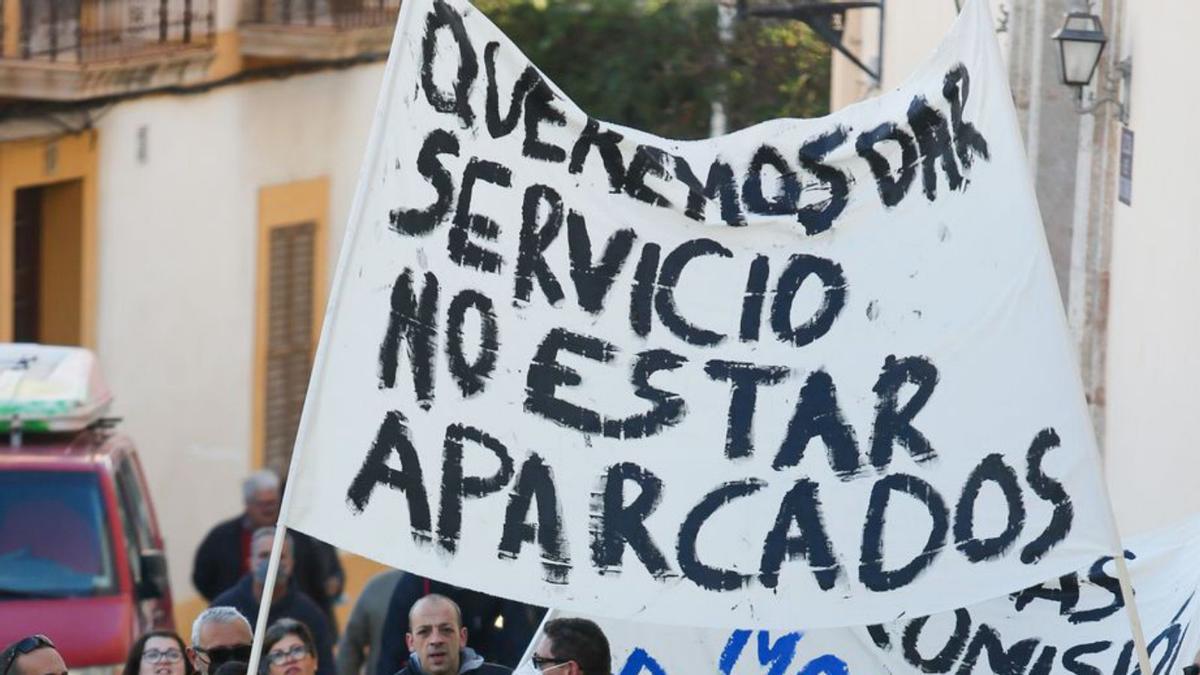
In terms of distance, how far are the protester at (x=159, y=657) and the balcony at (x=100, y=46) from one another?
8736 millimetres

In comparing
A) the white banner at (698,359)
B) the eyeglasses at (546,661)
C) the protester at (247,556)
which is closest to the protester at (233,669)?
the eyeglasses at (546,661)

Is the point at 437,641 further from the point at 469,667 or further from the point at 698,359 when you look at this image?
the point at 698,359

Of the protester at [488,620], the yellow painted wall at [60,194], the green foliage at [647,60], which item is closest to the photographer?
the protester at [488,620]

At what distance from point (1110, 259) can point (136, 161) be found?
8.81 metres

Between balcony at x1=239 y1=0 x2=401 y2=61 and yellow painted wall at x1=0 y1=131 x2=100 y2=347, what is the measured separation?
1665mm

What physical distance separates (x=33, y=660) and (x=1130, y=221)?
173 inches

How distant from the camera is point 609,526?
656 centimetres

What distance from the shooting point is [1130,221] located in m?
10.4

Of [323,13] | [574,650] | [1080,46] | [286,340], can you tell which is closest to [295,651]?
[574,650]

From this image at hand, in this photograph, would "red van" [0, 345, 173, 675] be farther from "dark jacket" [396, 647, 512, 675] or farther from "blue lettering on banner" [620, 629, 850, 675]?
"blue lettering on banner" [620, 629, 850, 675]

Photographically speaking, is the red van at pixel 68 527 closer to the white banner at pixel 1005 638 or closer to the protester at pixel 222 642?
the protester at pixel 222 642

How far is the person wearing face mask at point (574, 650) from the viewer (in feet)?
24.3

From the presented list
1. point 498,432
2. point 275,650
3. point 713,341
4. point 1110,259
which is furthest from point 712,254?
point 1110,259

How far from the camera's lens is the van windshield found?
11156 millimetres
